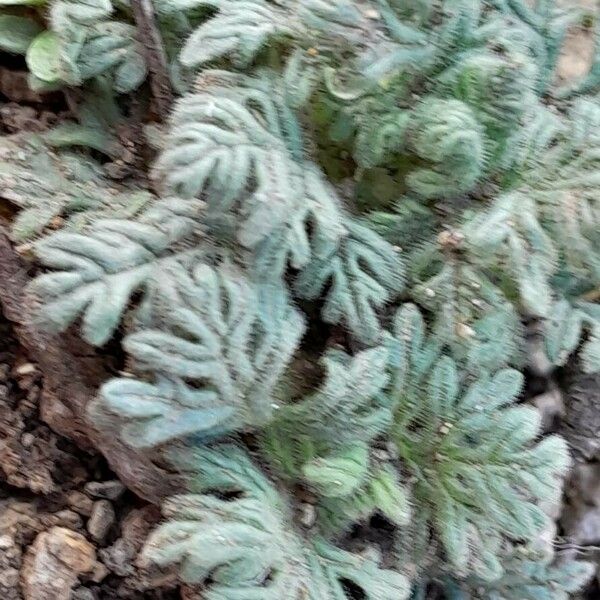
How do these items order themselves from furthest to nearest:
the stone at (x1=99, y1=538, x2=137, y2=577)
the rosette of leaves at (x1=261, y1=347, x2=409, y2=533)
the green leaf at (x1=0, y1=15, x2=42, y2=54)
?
the green leaf at (x1=0, y1=15, x2=42, y2=54) < the stone at (x1=99, y1=538, x2=137, y2=577) < the rosette of leaves at (x1=261, y1=347, x2=409, y2=533)

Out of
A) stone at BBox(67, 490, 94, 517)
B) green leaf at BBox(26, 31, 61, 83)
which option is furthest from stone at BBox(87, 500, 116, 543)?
green leaf at BBox(26, 31, 61, 83)

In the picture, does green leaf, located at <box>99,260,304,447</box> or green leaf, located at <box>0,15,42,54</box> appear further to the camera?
green leaf, located at <box>0,15,42,54</box>

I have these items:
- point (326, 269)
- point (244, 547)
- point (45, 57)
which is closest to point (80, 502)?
point (244, 547)

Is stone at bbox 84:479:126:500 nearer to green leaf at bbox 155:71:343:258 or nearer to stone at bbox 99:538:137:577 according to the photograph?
stone at bbox 99:538:137:577

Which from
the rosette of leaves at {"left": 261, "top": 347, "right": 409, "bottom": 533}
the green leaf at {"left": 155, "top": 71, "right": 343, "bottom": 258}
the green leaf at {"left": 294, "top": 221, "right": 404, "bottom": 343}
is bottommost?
the rosette of leaves at {"left": 261, "top": 347, "right": 409, "bottom": 533}

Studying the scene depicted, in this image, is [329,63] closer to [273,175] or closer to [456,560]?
[273,175]

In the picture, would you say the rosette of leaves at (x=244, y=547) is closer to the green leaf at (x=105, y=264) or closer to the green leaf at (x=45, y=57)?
the green leaf at (x=105, y=264)

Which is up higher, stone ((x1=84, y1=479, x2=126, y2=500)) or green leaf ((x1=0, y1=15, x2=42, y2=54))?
green leaf ((x1=0, y1=15, x2=42, y2=54))
